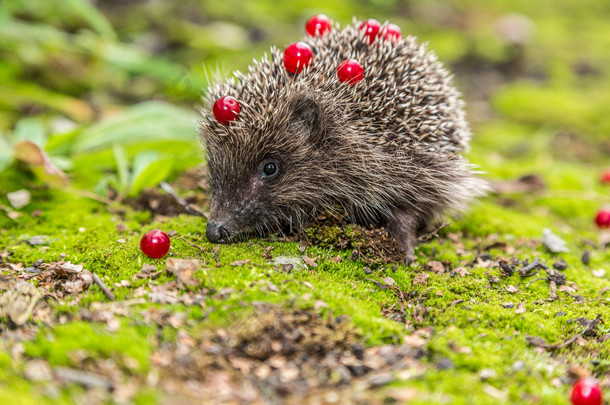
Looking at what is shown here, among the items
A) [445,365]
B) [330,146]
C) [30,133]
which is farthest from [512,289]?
[30,133]

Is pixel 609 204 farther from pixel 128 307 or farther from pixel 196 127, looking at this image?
pixel 128 307

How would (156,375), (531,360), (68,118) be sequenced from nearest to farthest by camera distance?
(156,375)
(531,360)
(68,118)

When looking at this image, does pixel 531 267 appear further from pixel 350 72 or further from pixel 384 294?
pixel 350 72

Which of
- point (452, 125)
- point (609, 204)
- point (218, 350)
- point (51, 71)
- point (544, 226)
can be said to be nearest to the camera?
point (218, 350)

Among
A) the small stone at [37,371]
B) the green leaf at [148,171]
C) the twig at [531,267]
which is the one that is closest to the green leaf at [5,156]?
the green leaf at [148,171]

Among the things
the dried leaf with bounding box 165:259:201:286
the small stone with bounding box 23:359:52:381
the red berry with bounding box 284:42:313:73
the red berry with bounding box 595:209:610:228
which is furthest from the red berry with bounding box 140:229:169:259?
the red berry with bounding box 595:209:610:228

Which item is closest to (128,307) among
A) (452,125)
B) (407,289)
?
(407,289)
